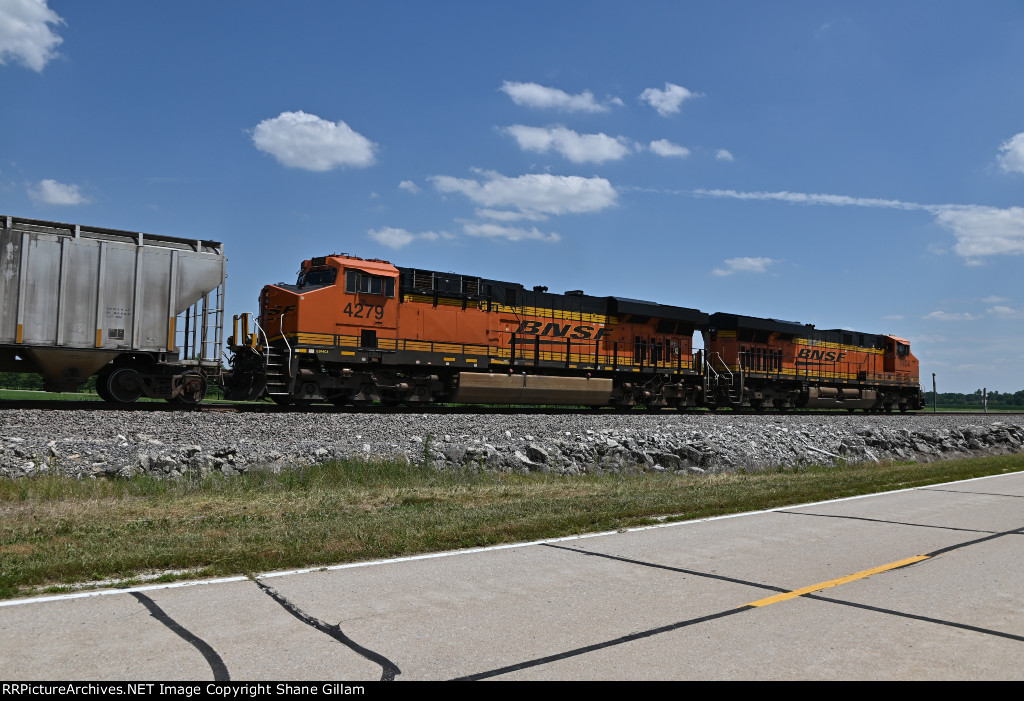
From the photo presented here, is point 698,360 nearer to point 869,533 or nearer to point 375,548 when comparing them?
point 869,533

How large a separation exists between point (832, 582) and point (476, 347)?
18.1 meters

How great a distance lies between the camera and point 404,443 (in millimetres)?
13703

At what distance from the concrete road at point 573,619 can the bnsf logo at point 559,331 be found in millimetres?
17920

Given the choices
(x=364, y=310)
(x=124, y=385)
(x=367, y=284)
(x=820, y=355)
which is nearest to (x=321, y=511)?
(x=124, y=385)

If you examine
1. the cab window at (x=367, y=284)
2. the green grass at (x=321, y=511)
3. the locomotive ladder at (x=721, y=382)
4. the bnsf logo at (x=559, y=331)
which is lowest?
the green grass at (x=321, y=511)

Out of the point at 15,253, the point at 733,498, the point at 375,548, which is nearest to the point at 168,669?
the point at 375,548

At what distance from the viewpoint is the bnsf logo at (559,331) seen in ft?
81.5

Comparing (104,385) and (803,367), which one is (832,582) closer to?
(104,385)

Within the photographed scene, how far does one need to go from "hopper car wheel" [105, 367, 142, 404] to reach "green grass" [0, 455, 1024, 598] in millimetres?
7094

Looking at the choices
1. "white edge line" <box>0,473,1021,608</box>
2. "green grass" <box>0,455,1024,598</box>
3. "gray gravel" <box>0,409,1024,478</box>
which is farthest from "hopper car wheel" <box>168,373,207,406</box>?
"white edge line" <box>0,473,1021,608</box>

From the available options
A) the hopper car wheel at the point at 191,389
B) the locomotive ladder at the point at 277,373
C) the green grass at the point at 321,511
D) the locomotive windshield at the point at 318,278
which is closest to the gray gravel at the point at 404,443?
the green grass at the point at 321,511

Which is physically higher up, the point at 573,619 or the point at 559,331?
the point at 559,331

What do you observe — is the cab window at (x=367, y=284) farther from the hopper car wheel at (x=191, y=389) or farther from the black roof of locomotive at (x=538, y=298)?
the hopper car wheel at (x=191, y=389)

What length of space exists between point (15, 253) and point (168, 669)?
15350mm
